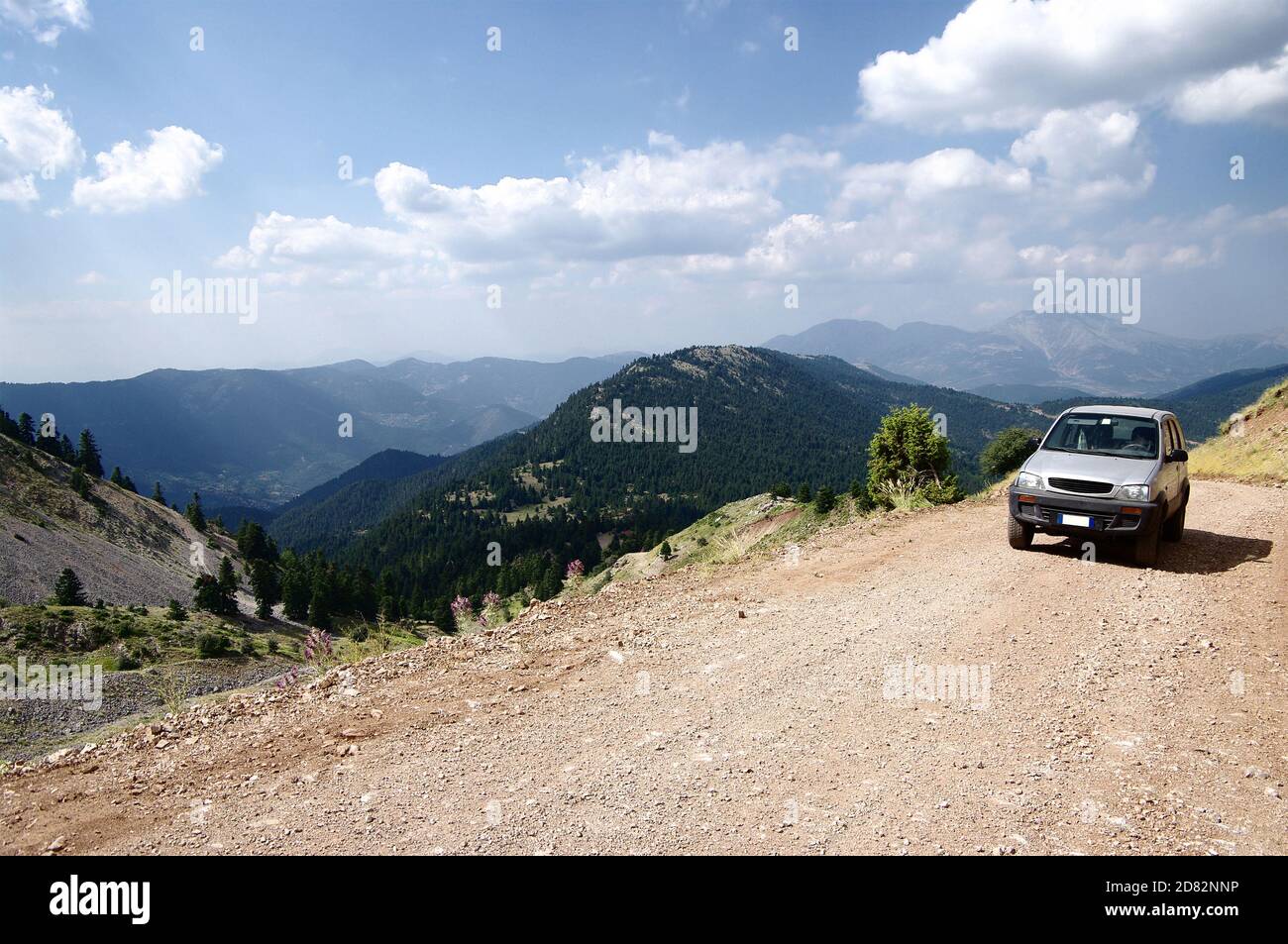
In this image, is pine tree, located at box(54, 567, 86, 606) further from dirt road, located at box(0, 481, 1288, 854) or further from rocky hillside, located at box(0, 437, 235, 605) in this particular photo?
dirt road, located at box(0, 481, 1288, 854)

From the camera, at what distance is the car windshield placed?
11.4 m

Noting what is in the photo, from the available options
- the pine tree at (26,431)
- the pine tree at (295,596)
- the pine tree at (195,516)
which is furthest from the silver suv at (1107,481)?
the pine tree at (26,431)

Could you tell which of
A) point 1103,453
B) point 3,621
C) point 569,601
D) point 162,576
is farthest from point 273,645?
point 1103,453

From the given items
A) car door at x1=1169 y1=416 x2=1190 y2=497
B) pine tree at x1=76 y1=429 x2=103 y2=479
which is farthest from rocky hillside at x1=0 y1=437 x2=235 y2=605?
car door at x1=1169 y1=416 x2=1190 y2=497

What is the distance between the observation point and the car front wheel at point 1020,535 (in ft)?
37.0

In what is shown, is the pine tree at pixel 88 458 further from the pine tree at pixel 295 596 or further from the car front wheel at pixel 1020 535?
the car front wheel at pixel 1020 535

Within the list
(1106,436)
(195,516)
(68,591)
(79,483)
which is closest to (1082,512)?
(1106,436)

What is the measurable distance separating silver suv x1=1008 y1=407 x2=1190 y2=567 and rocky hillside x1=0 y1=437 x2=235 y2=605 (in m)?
113

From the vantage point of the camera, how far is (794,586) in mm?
10836

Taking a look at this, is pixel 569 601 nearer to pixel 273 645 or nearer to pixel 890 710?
pixel 890 710

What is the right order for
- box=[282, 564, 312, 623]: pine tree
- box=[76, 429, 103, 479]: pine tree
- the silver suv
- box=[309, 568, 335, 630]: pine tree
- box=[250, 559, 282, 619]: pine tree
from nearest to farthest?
the silver suv, box=[309, 568, 335, 630]: pine tree, box=[250, 559, 282, 619]: pine tree, box=[282, 564, 312, 623]: pine tree, box=[76, 429, 103, 479]: pine tree

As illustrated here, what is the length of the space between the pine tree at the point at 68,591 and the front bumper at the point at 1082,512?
346ft

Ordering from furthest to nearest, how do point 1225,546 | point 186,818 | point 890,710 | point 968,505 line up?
point 968,505
point 1225,546
point 890,710
point 186,818
